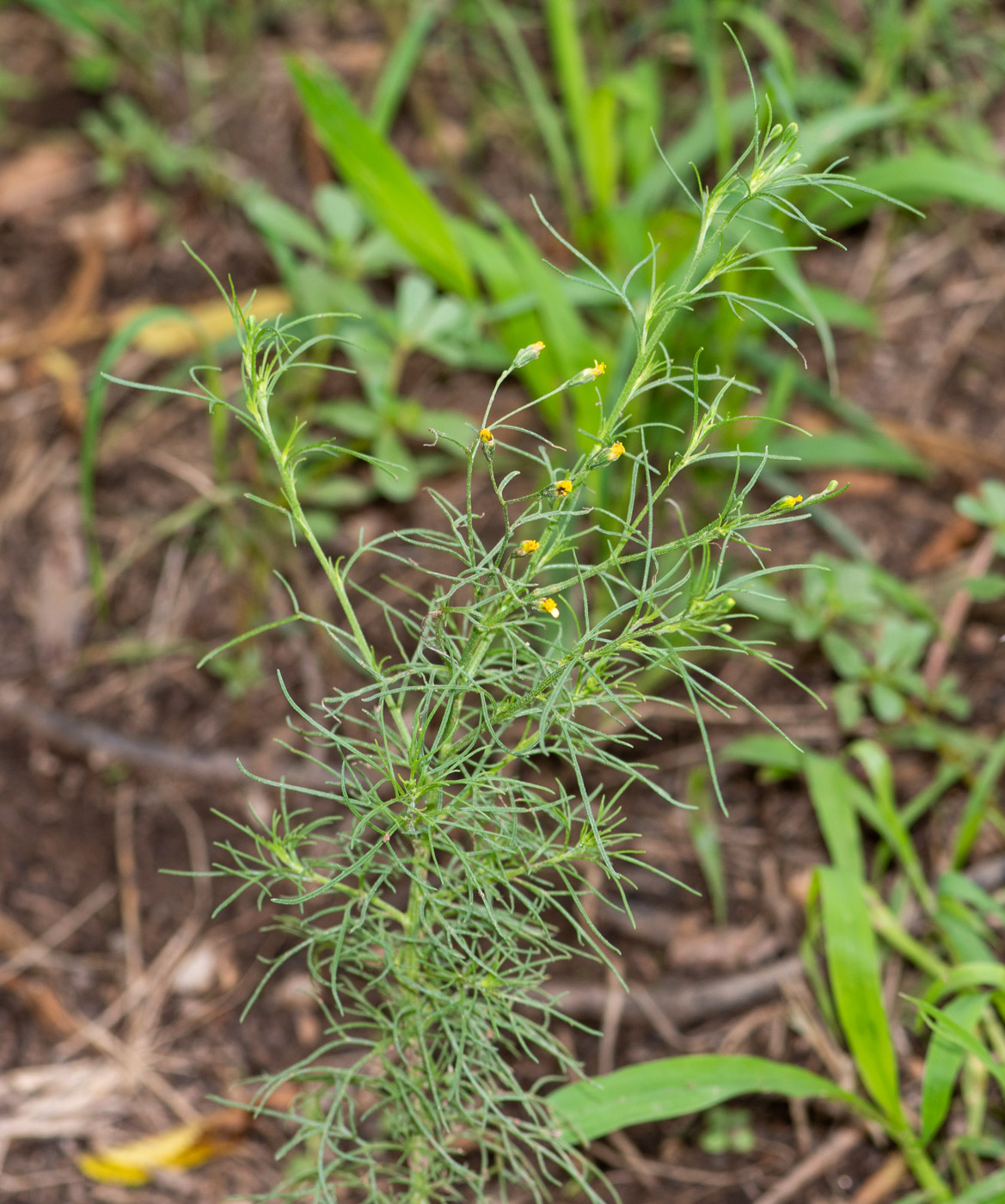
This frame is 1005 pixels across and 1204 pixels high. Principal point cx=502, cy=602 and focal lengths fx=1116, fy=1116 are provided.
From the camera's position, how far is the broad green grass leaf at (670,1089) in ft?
4.13

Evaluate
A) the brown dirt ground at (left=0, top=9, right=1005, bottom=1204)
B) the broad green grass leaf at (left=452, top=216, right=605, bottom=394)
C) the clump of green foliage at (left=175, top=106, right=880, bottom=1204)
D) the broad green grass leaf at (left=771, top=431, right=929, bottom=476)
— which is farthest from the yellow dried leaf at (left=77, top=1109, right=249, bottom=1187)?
the broad green grass leaf at (left=771, top=431, right=929, bottom=476)

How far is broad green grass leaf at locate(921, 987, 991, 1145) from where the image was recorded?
1.29 m

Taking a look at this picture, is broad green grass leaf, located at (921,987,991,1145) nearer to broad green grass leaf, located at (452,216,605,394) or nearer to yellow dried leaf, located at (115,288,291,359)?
broad green grass leaf, located at (452,216,605,394)

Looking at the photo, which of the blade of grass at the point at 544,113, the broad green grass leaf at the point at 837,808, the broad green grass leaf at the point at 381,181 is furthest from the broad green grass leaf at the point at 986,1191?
the blade of grass at the point at 544,113

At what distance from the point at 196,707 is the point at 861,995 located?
1.19 meters

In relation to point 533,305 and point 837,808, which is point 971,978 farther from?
point 533,305

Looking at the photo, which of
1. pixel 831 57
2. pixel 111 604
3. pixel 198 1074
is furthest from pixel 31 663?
pixel 831 57

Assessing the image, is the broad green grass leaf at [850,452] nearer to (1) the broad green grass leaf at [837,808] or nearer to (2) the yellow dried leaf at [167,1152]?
(1) the broad green grass leaf at [837,808]

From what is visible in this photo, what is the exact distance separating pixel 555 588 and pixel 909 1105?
1.04m

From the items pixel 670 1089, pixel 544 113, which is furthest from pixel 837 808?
pixel 544 113

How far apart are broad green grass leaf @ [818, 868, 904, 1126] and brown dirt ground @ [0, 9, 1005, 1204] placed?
15cm

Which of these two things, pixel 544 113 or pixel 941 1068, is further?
pixel 544 113

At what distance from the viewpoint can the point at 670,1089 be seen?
131cm

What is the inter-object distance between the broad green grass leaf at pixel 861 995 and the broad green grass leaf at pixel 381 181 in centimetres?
124
